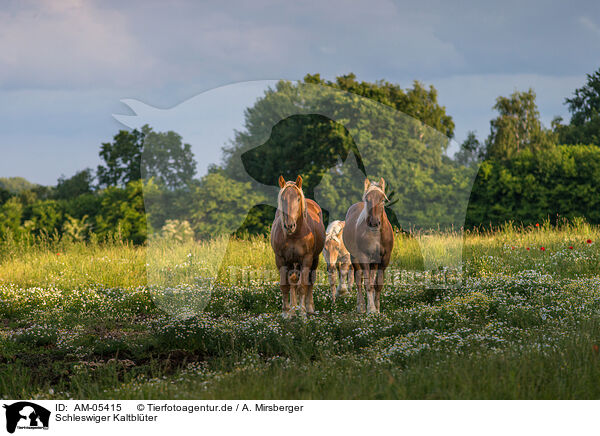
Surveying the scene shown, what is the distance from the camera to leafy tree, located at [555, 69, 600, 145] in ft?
111

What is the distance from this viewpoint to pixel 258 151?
8430 millimetres

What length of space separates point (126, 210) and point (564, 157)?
1909 cm

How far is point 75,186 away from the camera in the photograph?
129 feet

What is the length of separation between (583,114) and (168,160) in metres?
38.1

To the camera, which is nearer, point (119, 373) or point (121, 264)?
point (119, 373)

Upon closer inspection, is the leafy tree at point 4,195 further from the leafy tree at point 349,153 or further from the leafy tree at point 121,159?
the leafy tree at point 349,153

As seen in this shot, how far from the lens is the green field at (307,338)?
504 cm

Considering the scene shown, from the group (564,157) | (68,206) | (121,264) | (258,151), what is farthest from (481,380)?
(68,206)

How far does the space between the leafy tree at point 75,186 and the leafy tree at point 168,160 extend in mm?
32494

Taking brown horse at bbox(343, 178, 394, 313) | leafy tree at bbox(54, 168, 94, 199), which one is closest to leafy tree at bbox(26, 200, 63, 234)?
leafy tree at bbox(54, 168, 94, 199)

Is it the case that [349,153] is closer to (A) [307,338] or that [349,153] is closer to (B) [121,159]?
(A) [307,338]

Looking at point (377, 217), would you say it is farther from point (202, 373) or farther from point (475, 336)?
point (202, 373)
